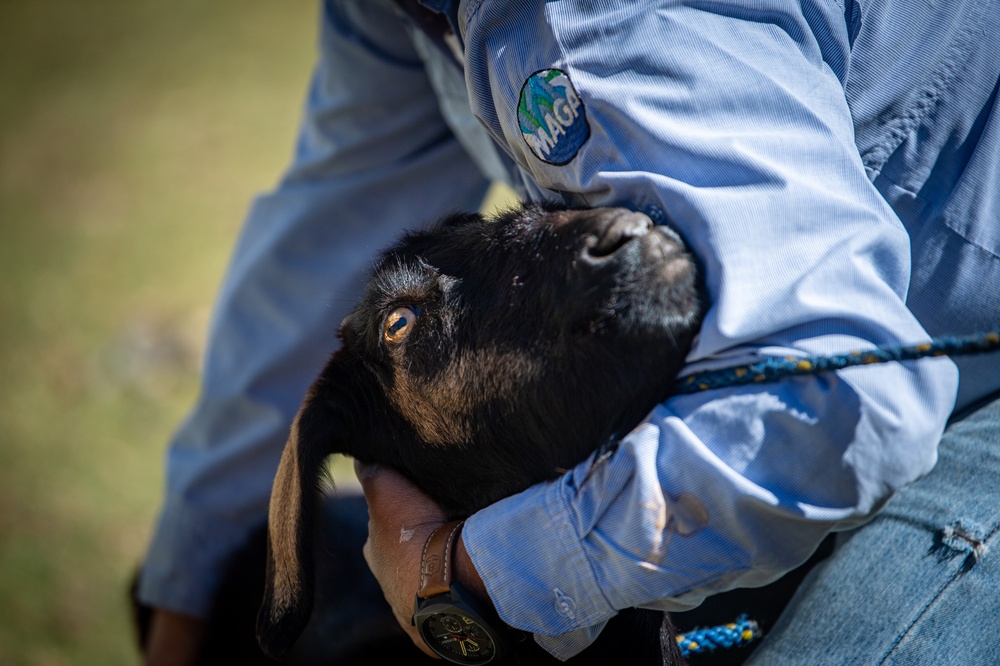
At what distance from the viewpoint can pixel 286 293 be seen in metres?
3.72

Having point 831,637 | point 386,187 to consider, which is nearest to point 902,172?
point 831,637

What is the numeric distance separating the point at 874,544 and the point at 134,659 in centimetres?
383

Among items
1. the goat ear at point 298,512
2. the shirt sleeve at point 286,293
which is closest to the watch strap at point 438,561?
the goat ear at point 298,512

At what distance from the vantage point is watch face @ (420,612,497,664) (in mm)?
1926

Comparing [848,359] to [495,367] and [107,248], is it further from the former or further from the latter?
[107,248]

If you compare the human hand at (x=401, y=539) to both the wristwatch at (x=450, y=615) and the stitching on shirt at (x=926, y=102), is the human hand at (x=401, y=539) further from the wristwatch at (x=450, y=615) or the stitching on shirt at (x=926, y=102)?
the stitching on shirt at (x=926, y=102)

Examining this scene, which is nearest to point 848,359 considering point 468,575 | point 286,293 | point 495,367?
point 495,367

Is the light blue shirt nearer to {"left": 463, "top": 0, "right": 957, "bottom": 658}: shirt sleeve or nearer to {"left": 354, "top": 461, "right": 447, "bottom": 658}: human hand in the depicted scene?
{"left": 463, "top": 0, "right": 957, "bottom": 658}: shirt sleeve

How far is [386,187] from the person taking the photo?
3666mm

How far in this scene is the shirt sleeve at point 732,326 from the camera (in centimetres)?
162

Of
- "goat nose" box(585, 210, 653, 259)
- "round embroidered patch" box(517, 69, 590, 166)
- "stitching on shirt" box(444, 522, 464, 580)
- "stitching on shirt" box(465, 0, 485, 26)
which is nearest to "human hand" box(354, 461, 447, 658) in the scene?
"stitching on shirt" box(444, 522, 464, 580)

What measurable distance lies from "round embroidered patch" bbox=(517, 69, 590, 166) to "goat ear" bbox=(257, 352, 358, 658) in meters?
0.89

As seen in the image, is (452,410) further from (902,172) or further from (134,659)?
(134,659)

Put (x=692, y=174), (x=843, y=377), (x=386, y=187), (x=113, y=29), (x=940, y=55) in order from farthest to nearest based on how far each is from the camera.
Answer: (x=113, y=29)
(x=386, y=187)
(x=940, y=55)
(x=692, y=174)
(x=843, y=377)
